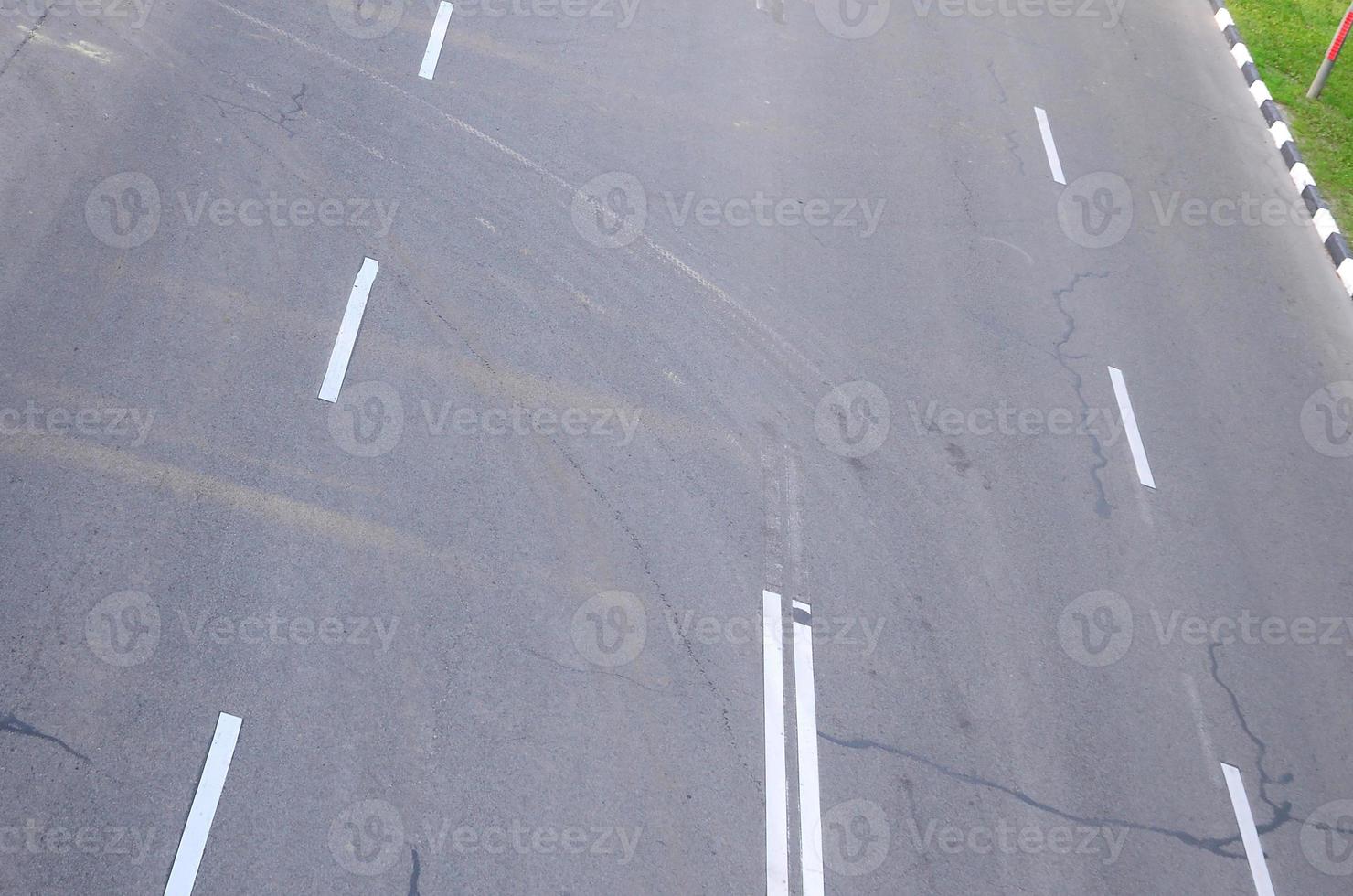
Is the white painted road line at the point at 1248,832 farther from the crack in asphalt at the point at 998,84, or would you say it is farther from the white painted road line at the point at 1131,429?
the crack in asphalt at the point at 998,84

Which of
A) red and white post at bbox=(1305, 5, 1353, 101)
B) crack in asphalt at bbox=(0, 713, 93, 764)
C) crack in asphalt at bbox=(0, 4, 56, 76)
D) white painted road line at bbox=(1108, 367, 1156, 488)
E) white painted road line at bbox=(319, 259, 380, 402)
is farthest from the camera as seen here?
red and white post at bbox=(1305, 5, 1353, 101)

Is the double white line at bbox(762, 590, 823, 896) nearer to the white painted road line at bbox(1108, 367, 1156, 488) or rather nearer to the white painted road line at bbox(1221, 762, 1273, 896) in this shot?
the white painted road line at bbox(1221, 762, 1273, 896)

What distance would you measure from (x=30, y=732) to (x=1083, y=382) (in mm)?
8392

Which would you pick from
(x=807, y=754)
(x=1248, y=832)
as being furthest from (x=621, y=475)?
(x=1248, y=832)

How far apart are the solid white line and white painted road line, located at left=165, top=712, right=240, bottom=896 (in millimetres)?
3149

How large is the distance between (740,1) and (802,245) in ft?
14.8

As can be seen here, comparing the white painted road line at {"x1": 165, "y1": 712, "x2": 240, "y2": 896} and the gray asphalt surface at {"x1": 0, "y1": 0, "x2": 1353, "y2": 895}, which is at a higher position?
the gray asphalt surface at {"x1": 0, "y1": 0, "x2": 1353, "y2": 895}

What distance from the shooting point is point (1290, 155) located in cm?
1331

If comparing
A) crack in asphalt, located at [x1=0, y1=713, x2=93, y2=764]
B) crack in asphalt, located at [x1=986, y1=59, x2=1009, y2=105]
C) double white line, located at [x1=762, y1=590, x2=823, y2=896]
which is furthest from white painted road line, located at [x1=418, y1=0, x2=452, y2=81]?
crack in asphalt, located at [x1=0, y1=713, x2=93, y2=764]

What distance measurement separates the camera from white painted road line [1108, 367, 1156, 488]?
9.55 meters

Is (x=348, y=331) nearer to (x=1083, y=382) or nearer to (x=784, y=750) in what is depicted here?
(x=784, y=750)

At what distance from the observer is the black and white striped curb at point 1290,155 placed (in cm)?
1219

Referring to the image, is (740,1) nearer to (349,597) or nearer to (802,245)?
(802,245)

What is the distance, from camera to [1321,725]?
818cm
